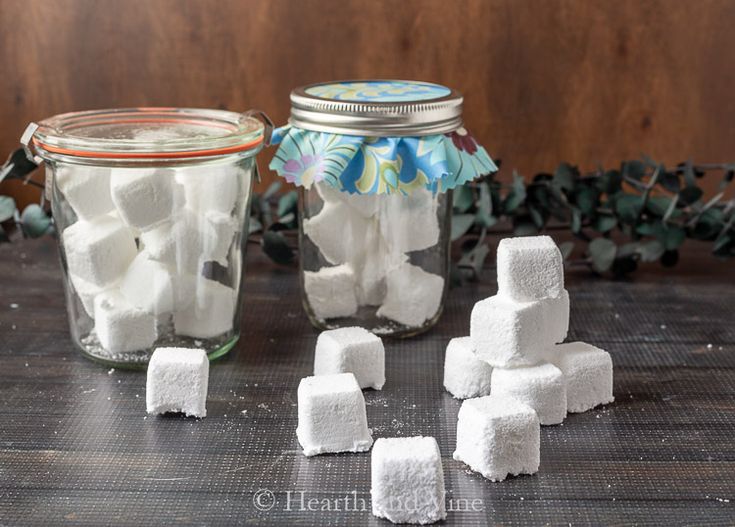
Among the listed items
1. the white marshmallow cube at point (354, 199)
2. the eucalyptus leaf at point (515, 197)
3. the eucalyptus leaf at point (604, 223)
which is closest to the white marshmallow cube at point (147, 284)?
the white marshmallow cube at point (354, 199)

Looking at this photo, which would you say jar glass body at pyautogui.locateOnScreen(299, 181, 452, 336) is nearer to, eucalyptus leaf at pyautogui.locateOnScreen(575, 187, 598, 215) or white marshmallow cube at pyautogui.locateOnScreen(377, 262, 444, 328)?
white marshmallow cube at pyautogui.locateOnScreen(377, 262, 444, 328)

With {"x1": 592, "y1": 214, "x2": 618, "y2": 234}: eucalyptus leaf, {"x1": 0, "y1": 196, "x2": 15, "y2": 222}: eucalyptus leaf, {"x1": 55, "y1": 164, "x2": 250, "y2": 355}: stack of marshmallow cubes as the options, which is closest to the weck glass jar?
{"x1": 55, "y1": 164, "x2": 250, "y2": 355}: stack of marshmallow cubes

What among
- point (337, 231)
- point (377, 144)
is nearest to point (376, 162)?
point (377, 144)

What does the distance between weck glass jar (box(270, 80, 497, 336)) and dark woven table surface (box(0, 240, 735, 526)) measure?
0.06 metres

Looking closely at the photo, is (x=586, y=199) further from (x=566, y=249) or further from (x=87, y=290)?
(x=87, y=290)

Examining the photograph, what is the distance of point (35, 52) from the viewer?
156cm

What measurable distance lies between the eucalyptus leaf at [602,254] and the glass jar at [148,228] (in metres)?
0.53

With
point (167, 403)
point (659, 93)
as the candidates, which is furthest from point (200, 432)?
point (659, 93)

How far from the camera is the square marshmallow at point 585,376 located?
38.4 inches

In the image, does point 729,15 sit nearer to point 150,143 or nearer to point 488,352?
point 488,352

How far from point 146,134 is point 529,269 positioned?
18.2 inches

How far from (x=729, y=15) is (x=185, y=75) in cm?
89

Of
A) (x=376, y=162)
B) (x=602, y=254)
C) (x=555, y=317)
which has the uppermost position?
(x=376, y=162)

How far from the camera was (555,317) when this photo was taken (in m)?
0.96
